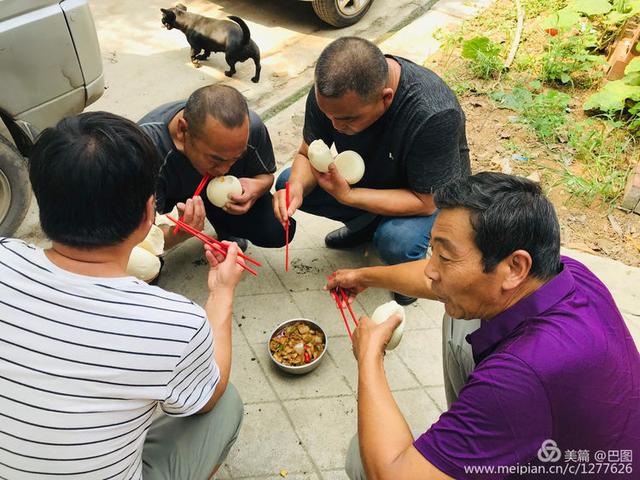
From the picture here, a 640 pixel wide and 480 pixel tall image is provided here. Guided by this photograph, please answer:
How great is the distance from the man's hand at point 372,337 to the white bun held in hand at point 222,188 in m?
1.13

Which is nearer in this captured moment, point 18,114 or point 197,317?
point 197,317

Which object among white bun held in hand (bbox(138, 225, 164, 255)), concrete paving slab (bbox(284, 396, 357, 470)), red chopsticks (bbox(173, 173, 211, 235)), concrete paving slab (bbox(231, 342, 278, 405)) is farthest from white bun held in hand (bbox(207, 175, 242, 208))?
concrete paving slab (bbox(284, 396, 357, 470))

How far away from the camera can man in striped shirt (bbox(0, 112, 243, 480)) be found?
1.32m

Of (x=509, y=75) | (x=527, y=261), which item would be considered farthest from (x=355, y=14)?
(x=527, y=261)

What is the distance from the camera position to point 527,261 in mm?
1568

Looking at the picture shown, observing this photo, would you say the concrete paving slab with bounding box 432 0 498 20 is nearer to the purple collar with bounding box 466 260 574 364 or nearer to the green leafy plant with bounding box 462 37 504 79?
the green leafy plant with bounding box 462 37 504 79

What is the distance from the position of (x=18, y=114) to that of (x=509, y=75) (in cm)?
436

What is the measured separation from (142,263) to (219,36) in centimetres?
337

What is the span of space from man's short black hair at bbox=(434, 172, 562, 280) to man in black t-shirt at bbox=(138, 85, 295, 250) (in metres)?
1.28

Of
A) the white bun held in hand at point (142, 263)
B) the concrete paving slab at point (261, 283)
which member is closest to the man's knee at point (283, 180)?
the concrete paving slab at point (261, 283)

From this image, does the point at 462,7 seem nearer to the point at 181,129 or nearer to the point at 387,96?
the point at 387,96

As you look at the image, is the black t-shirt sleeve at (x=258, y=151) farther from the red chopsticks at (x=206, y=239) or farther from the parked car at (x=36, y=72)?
the parked car at (x=36, y=72)

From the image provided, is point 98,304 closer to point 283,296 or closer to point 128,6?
point 283,296

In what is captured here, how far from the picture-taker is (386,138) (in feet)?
9.58
